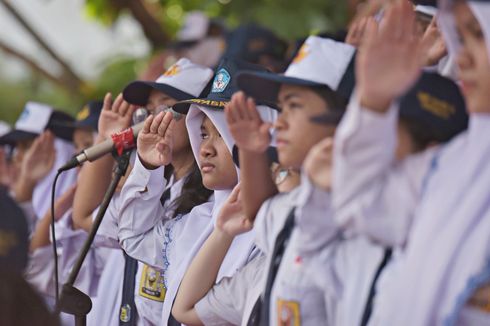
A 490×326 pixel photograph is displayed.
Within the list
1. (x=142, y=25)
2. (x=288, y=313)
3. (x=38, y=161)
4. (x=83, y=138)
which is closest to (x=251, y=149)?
(x=288, y=313)

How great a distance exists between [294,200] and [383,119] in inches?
20.4

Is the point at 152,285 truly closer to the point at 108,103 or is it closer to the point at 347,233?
the point at 108,103

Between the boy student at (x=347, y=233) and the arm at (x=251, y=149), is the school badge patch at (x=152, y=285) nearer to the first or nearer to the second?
the arm at (x=251, y=149)

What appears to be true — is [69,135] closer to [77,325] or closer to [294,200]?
[77,325]

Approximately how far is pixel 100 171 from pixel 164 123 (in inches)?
31.0

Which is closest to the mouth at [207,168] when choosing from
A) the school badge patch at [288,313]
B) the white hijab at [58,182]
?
the school badge patch at [288,313]

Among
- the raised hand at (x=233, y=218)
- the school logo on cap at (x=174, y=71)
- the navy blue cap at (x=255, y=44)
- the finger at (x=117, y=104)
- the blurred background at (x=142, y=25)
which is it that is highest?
the blurred background at (x=142, y=25)

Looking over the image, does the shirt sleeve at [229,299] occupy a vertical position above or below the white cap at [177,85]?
below

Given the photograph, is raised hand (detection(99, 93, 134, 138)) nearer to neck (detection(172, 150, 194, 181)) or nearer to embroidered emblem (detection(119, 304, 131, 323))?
neck (detection(172, 150, 194, 181))

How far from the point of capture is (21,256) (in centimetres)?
264

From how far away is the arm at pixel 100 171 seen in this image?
4.18 meters

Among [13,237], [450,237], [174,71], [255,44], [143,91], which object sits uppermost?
[255,44]

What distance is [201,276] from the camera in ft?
10.9

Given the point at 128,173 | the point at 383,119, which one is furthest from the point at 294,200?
the point at 128,173
